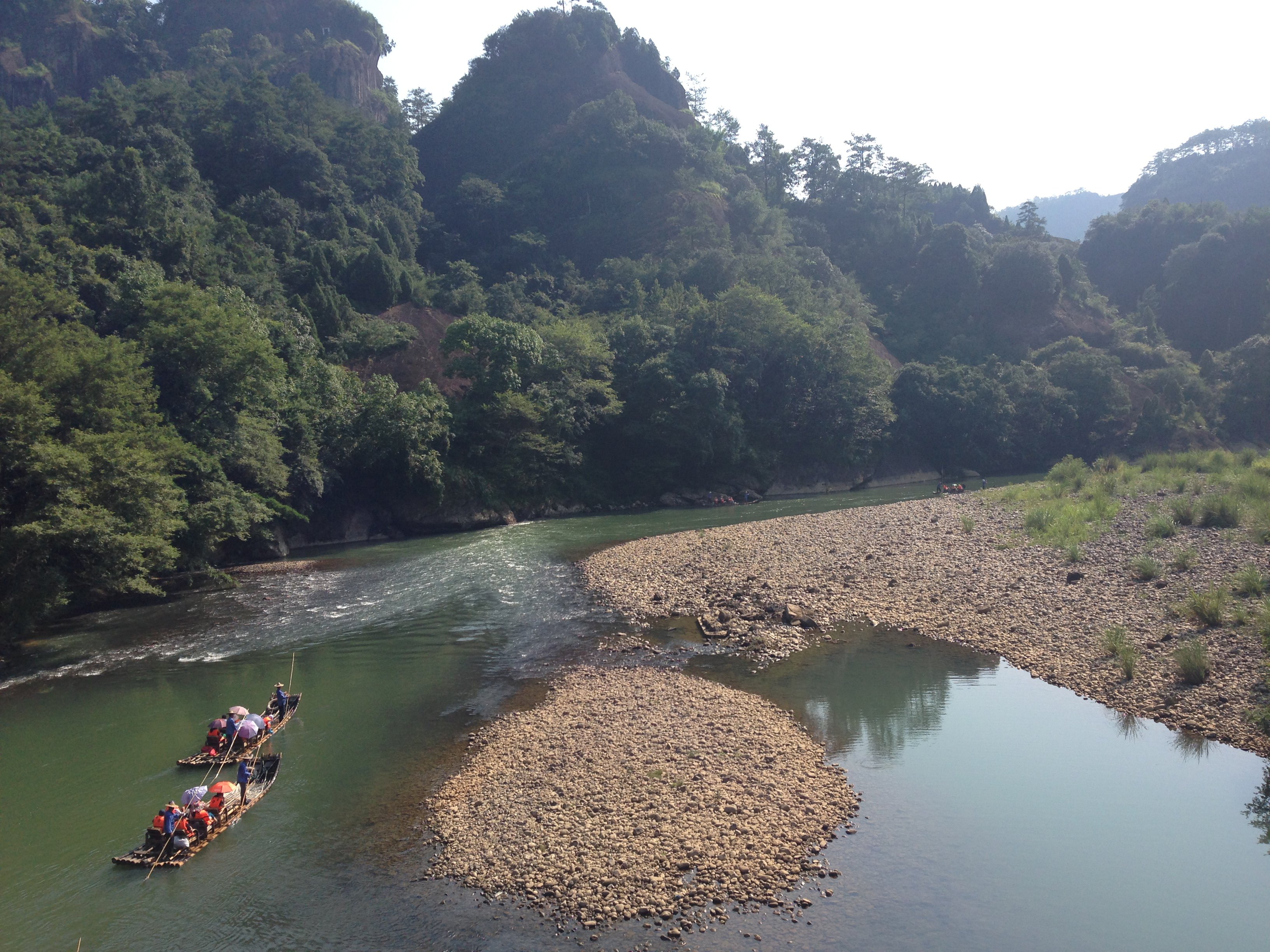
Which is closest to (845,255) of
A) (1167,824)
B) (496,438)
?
(496,438)

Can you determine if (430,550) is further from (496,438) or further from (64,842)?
(64,842)

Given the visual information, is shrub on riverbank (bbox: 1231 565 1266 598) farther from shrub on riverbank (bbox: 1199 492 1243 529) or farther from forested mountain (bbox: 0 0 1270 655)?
forested mountain (bbox: 0 0 1270 655)

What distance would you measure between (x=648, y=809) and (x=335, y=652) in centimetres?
1304

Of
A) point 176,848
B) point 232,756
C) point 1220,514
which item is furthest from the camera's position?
point 1220,514

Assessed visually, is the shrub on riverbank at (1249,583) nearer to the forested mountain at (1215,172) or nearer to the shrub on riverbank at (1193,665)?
the shrub on riverbank at (1193,665)

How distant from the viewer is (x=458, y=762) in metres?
14.4

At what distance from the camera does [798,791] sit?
12.4 metres

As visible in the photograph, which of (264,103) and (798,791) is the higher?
(264,103)

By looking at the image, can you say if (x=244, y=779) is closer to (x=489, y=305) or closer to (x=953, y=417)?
(x=489, y=305)

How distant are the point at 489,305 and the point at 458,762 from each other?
58516mm

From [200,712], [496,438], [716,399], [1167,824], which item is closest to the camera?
[1167,824]

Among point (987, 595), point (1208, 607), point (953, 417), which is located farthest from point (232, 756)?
point (953, 417)

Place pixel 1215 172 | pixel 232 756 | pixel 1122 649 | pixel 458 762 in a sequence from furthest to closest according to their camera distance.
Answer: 1. pixel 1215 172
2. pixel 1122 649
3. pixel 232 756
4. pixel 458 762

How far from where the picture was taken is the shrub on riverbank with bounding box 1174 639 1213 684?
1520 cm
